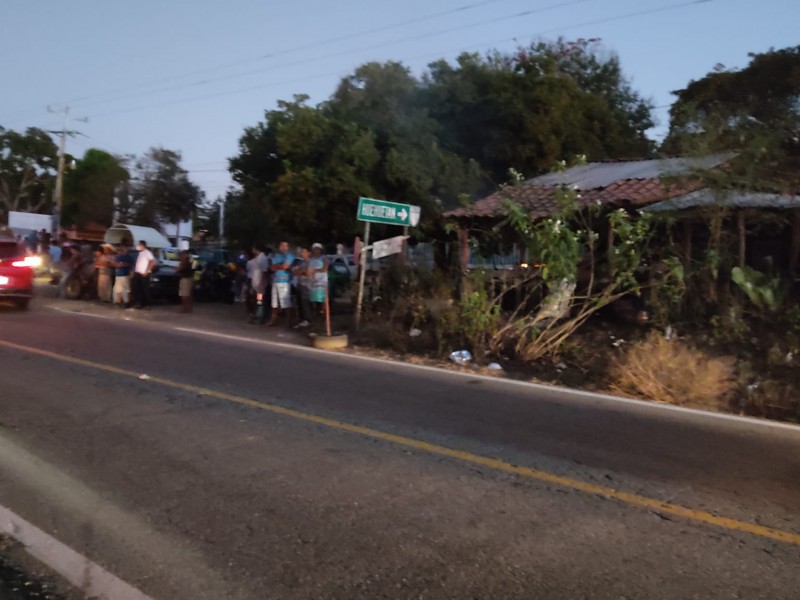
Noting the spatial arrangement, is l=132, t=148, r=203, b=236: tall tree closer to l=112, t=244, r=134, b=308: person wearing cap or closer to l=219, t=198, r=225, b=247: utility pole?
l=219, t=198, r=225, b=247: utility pole

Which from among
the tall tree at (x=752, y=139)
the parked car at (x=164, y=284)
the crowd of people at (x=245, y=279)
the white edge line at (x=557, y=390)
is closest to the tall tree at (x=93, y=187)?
the crowd of people at (x=245, y=279)

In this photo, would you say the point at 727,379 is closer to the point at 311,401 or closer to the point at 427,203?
the point at 311,401

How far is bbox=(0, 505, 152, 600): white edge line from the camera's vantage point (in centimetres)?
404

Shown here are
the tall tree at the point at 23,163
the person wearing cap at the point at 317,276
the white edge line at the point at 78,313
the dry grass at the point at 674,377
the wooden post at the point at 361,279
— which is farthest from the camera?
the tall tree at the point at 23,163

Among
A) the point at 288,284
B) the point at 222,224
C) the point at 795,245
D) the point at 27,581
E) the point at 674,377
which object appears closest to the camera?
the point at 27,581

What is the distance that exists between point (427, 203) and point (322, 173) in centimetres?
291

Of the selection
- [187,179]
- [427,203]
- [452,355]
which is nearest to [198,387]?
[452,355]

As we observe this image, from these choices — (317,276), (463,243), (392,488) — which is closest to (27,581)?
(392,488)

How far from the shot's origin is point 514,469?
6203mm

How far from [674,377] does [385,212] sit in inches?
252

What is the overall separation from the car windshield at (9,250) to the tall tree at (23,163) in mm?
48341

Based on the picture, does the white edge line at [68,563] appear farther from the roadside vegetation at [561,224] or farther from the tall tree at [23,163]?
the tall tree at [23,163]

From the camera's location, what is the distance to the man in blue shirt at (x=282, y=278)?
1595 centimetres

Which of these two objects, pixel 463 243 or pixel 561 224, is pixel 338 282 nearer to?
pixel 463 243
